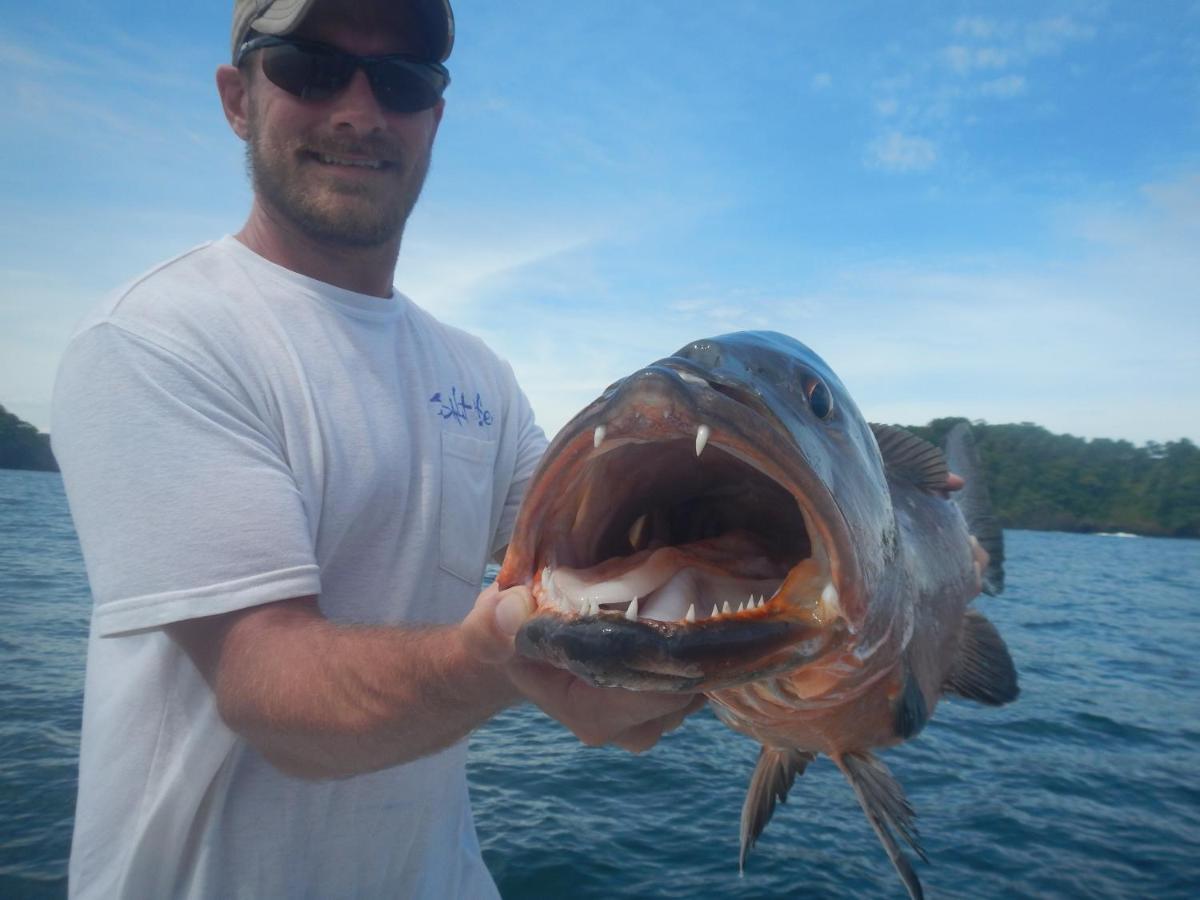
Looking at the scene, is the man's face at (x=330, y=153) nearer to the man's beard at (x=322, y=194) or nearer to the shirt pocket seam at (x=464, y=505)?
the man's beard at (x=322, y=194)

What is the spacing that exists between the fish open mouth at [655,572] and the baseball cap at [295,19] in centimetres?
164

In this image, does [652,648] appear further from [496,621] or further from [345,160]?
[345,160]

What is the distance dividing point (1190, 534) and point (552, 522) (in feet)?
300

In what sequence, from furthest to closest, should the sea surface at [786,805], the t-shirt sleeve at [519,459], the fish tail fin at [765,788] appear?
the sea surface at [786,805] → the t-shirt sleeve at [519,459] → the fish tail fin at [765,788]

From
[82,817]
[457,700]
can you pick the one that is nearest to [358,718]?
[457,700]

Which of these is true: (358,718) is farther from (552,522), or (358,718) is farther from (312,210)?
(312,210)

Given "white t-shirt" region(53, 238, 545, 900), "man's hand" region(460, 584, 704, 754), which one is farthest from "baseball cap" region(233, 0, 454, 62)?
"man's hand" region(460, 584, 704, 754)

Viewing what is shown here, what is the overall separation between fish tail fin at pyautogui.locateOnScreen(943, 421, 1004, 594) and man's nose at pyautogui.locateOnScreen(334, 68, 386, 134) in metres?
3.13

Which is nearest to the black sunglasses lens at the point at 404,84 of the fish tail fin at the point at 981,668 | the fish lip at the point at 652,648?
the fish lip at the point at 652,648

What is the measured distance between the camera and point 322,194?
226 centimetres

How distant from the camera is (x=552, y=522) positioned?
1.46m

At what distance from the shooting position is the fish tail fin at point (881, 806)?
217cm

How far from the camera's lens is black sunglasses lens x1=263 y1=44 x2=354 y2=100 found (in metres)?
2.24

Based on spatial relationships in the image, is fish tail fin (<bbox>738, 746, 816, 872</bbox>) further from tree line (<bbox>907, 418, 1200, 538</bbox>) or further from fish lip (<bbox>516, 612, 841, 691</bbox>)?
tree line (<bbox>907, 418, 1200, 538</bbox>)
